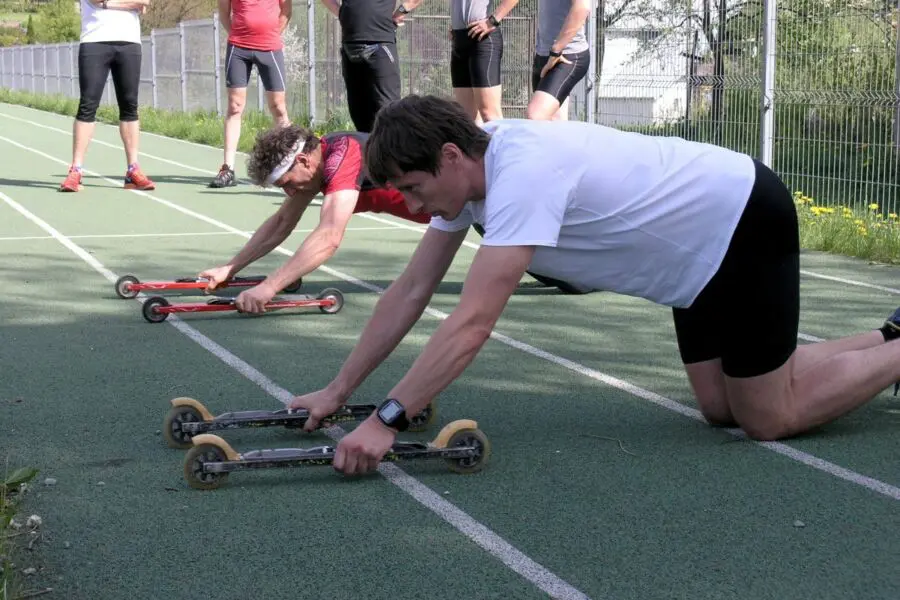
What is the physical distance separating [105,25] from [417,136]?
9718 mm

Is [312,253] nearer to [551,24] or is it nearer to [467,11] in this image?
[551,24]

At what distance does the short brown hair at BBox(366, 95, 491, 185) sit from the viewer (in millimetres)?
3764

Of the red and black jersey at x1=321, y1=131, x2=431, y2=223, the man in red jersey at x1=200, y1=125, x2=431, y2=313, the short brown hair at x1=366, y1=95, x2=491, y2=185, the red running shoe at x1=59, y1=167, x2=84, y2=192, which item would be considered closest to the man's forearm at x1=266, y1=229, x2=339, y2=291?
the man in red jersey at x1=200, y1=125, x2=431, y2=313

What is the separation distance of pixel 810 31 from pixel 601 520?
7194mm

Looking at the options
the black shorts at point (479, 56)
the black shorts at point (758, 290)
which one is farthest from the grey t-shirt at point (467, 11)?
the black shorts at point (758, 290)

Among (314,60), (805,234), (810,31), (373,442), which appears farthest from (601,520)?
(314,60)

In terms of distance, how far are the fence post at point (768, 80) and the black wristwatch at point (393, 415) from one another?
294 inches

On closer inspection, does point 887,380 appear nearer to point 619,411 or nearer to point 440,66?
point 619,411

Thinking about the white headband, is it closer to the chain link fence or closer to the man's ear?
the man's ear

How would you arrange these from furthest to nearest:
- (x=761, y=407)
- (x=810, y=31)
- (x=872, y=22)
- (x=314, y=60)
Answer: (x=314, y=60)
(x=810, y=31)
(x=872, y=22)
(x=761, y=407)

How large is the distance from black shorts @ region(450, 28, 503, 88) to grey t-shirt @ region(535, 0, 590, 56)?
0.74 meters

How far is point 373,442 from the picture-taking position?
391 centimetres

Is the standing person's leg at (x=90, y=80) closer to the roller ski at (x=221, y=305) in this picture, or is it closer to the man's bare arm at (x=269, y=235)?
the roller ski at (x=221, y=305)

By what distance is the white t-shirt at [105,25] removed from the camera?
12703mm
